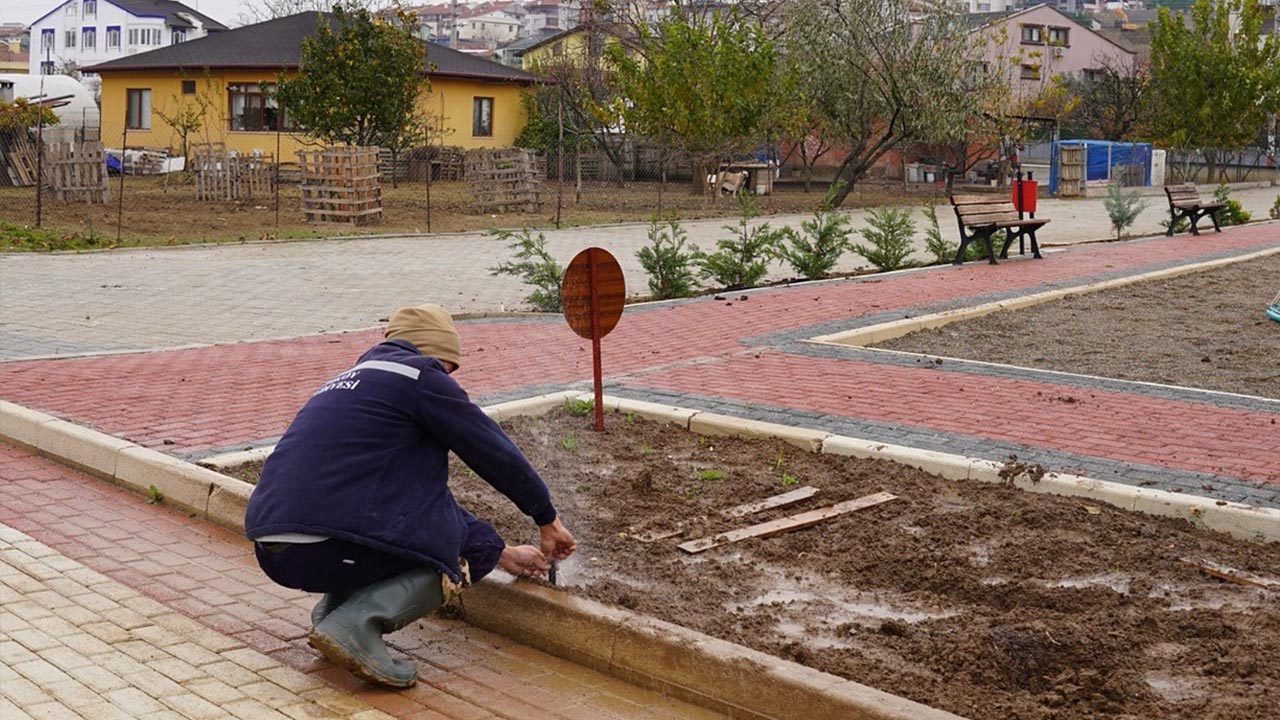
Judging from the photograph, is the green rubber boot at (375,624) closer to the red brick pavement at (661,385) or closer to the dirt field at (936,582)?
the dirt field at (936,582)

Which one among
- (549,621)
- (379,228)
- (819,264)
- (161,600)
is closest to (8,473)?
(161,600)

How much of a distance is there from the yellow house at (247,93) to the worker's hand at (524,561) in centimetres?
4149

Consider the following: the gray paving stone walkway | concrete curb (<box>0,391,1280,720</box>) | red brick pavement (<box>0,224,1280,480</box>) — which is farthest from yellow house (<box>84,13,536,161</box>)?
concrete curb (<box>0,391,1280,720</box>)

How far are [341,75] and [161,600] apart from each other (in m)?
33.2

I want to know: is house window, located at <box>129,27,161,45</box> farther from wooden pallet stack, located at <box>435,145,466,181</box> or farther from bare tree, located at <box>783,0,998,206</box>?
bare tree, located at <box>783,0,998,206</box>

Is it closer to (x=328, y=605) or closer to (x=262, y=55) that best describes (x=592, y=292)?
(x=328, y=605)

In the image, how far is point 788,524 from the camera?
19.8ft

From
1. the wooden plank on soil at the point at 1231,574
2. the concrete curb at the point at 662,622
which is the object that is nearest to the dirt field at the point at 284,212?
the concrete curb at the point at 662,622

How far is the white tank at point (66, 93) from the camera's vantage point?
4862 centimetres

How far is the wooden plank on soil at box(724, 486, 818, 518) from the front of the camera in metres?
6.25

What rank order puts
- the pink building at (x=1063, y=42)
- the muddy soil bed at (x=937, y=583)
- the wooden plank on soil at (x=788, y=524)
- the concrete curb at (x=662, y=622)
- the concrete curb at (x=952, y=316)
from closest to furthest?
1. the concrete curb at (x=662, y=622)
2. the muddy soil bed at (x=937, y=583)
3. the wooden plank on soil at (x=788, y=524)
4. the concrete curb at (x=952, y=316)
5. the pink building at (x=1063, y=42)

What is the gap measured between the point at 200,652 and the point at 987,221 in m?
14.0

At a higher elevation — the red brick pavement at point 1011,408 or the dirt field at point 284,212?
the dirt field at point 284,212

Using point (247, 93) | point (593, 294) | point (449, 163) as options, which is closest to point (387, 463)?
point (593, 294)
